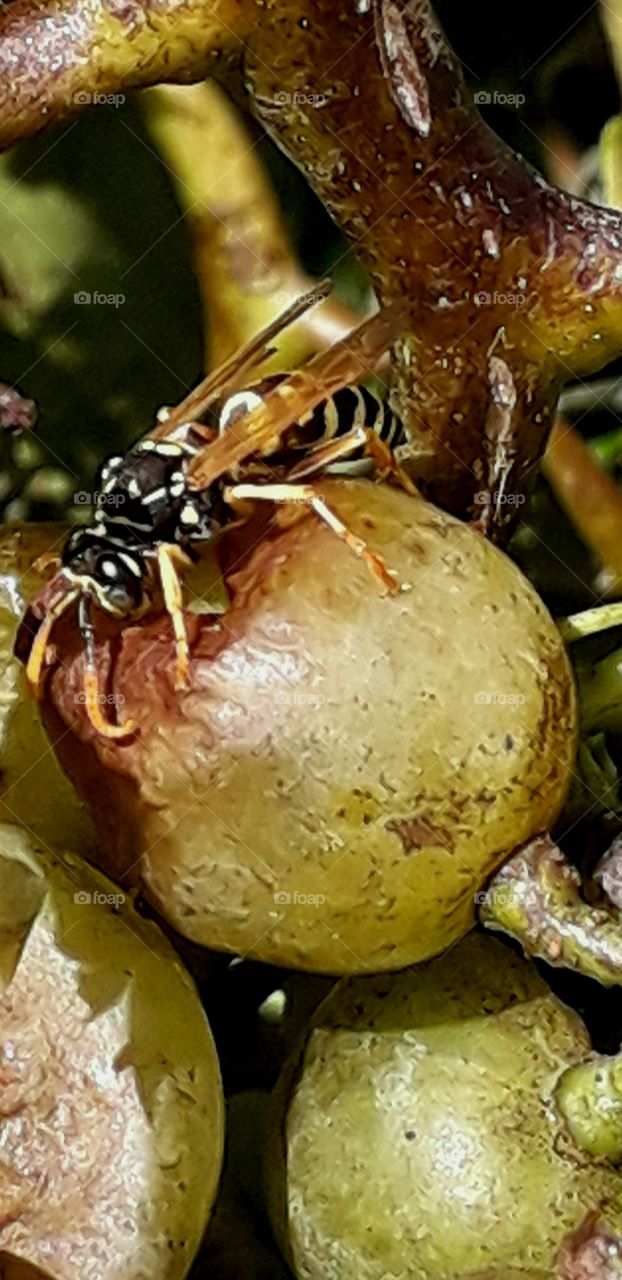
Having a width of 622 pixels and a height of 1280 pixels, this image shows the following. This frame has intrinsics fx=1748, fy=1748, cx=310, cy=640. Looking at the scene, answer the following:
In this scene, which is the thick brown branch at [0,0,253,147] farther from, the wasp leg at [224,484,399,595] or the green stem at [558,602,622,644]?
the green stem at [558,602,622,644]

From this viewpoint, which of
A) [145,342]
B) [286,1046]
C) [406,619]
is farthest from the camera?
[145,342]

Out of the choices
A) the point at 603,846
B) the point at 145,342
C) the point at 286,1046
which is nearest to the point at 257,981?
the point at 286,1046

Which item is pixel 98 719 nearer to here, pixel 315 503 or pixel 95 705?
pixel 95 705

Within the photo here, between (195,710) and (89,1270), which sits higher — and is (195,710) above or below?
above

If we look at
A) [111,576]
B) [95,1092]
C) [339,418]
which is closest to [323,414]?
[339,418]

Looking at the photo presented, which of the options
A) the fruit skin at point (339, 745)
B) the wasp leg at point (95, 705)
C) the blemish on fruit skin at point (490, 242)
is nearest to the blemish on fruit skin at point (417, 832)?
the fruit skin at point (339, 745)

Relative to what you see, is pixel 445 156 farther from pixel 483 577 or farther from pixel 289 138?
pixel 483 577
